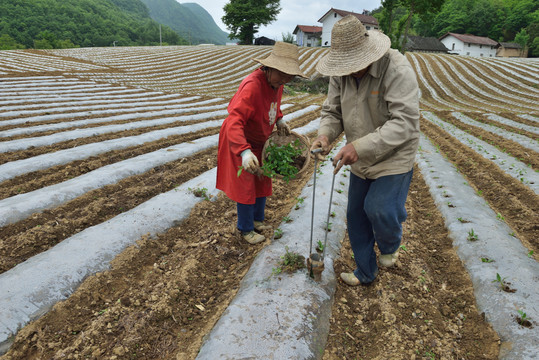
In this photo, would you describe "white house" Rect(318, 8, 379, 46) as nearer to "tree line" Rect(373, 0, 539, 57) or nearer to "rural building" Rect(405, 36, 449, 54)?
"tree line" Rect(373, 0, 539, 57)

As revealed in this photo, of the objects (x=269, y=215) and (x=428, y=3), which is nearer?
(x=269, y=215)

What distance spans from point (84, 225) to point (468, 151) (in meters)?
7.26

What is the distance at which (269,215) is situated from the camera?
160 inches

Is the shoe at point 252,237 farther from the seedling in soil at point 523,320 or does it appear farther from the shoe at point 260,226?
the seedling in soil at point 523,320

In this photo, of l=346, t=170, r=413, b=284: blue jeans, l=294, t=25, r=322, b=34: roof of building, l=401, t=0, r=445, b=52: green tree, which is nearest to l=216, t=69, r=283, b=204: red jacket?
l=346, t=170, r=413, b=284: blue jeans

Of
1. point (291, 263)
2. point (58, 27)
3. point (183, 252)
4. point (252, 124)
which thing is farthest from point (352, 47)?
point (58, 27)

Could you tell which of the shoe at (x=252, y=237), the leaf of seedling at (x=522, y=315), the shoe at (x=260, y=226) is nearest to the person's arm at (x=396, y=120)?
the leaf of seedling at (x=522, y=315)

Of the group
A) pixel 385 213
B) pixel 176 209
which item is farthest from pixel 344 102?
pixel 176 209

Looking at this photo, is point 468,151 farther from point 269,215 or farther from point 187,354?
point 187,354

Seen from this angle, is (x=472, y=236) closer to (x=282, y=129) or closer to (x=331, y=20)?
(x=282, y=129)

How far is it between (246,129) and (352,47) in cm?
127

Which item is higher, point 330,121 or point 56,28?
point 56,28

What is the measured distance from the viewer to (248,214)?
125 inches

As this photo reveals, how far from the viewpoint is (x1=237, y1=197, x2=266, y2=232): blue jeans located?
3153 millimetres
